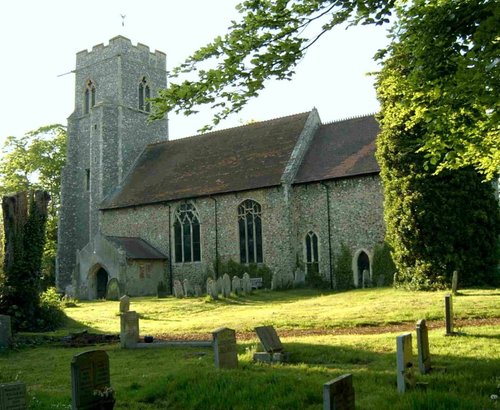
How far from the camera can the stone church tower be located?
34.9 m

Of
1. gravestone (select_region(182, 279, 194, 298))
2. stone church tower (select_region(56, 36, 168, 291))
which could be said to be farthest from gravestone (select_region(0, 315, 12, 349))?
stone church tower (select_region(56, 36, 168, 291))

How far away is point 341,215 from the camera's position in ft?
83.5

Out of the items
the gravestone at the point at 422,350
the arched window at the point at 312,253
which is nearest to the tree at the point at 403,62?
the gravestone at the point at 422,350

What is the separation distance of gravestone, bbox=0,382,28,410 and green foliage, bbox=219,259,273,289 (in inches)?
828

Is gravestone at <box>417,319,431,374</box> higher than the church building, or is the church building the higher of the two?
the church building

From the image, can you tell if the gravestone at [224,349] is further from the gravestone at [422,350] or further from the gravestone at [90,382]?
the gravestone at [422,350]

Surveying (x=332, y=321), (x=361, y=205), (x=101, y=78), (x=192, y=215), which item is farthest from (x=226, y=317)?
(x=101, y=78)

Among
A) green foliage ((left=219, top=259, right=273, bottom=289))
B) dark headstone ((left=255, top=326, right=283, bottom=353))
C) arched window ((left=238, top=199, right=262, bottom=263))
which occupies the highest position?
arched window ((left=238, top=199, right=262, bottom=263))

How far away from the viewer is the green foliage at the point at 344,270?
25.0 metres

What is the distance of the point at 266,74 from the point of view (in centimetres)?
705

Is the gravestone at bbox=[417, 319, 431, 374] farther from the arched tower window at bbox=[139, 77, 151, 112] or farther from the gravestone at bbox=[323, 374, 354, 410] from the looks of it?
the arched tower window at bbox=[139, 77, 151, 112]

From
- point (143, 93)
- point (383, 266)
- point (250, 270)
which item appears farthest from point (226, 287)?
point (143, 93)

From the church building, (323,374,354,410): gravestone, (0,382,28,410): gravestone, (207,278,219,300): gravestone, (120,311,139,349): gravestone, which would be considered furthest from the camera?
the church building

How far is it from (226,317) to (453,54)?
11090 mm
